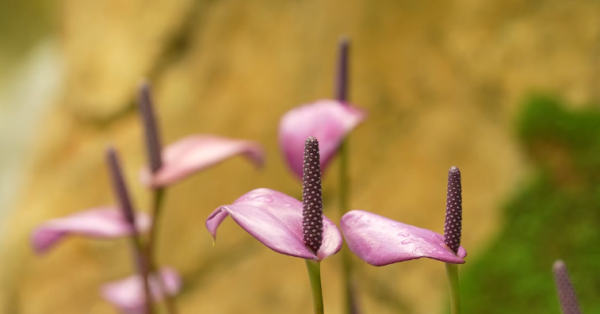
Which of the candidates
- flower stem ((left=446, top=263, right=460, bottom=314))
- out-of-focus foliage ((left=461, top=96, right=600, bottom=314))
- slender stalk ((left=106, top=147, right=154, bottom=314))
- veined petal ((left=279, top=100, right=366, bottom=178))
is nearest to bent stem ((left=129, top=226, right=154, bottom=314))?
slender stalk ((left=106, top=147, right=154, bottom=314))

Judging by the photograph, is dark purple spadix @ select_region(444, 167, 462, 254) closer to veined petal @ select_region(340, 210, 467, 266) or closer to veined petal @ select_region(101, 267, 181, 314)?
veined petal @ select_region(340, 210, 467, 266)

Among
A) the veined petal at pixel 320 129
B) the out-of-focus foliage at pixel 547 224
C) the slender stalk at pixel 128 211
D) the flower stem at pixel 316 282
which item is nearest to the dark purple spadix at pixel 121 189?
the slender stalk at pixel 128 211

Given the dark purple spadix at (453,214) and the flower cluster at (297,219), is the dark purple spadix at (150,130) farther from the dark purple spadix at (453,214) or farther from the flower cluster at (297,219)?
the dark purple spadix at (453,214)

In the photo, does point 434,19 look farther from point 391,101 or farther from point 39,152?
point 39,152

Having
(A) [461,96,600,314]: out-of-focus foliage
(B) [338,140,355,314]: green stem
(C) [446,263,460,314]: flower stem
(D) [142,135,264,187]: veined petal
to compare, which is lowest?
(A) [461,96,600,314]: out-of-focus foliage

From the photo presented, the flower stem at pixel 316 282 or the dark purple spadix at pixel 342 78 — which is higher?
the dark purple spadix at pixel 342 78

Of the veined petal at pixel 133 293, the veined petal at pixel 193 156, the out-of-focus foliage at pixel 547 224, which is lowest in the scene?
the out-of-focus foliage at pixel 547 224
